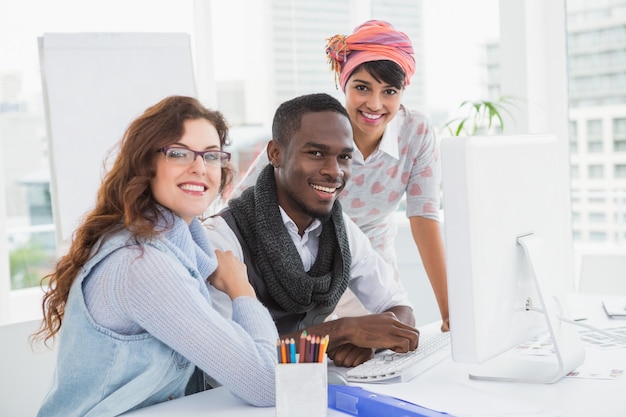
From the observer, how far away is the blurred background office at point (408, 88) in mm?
3547

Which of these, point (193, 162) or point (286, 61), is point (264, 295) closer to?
point (193, 162)

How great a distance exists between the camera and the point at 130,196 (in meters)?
1.37

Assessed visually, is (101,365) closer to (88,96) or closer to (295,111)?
(295,111)

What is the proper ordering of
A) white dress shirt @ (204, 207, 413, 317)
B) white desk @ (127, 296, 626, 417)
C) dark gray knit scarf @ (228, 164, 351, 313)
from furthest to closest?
white dress shirt @ (204, 207, 413, 317) → dark gray knit scarf @ (228, 164, 351, 313) → white desk @ (127, 296, 626, 417)

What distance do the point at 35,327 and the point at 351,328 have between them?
0.73 meters

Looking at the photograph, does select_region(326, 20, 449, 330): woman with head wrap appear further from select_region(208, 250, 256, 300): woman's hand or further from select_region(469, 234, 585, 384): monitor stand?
select_region(208, 250, 256, 300): woman's hand

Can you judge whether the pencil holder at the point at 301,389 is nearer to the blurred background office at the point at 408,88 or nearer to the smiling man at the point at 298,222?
the smiling man at the point at 298,222

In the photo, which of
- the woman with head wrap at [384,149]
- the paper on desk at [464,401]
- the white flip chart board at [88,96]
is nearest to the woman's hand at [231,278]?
the paper on desk at [464,401]

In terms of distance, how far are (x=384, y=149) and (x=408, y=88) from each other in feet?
6.58

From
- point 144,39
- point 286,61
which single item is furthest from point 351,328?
point 286,61

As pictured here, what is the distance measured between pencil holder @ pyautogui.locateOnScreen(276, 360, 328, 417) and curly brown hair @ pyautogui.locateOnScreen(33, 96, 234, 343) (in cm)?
40

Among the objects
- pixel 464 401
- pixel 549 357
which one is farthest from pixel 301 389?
pixel 549 357

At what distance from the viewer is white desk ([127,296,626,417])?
1228 mm

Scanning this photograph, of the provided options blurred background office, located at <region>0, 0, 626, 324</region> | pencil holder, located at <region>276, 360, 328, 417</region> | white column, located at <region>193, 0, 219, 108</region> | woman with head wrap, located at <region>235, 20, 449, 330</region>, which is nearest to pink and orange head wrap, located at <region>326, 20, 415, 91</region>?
woman with head wrap, located at <region>235, 20, 449, 330</region>
